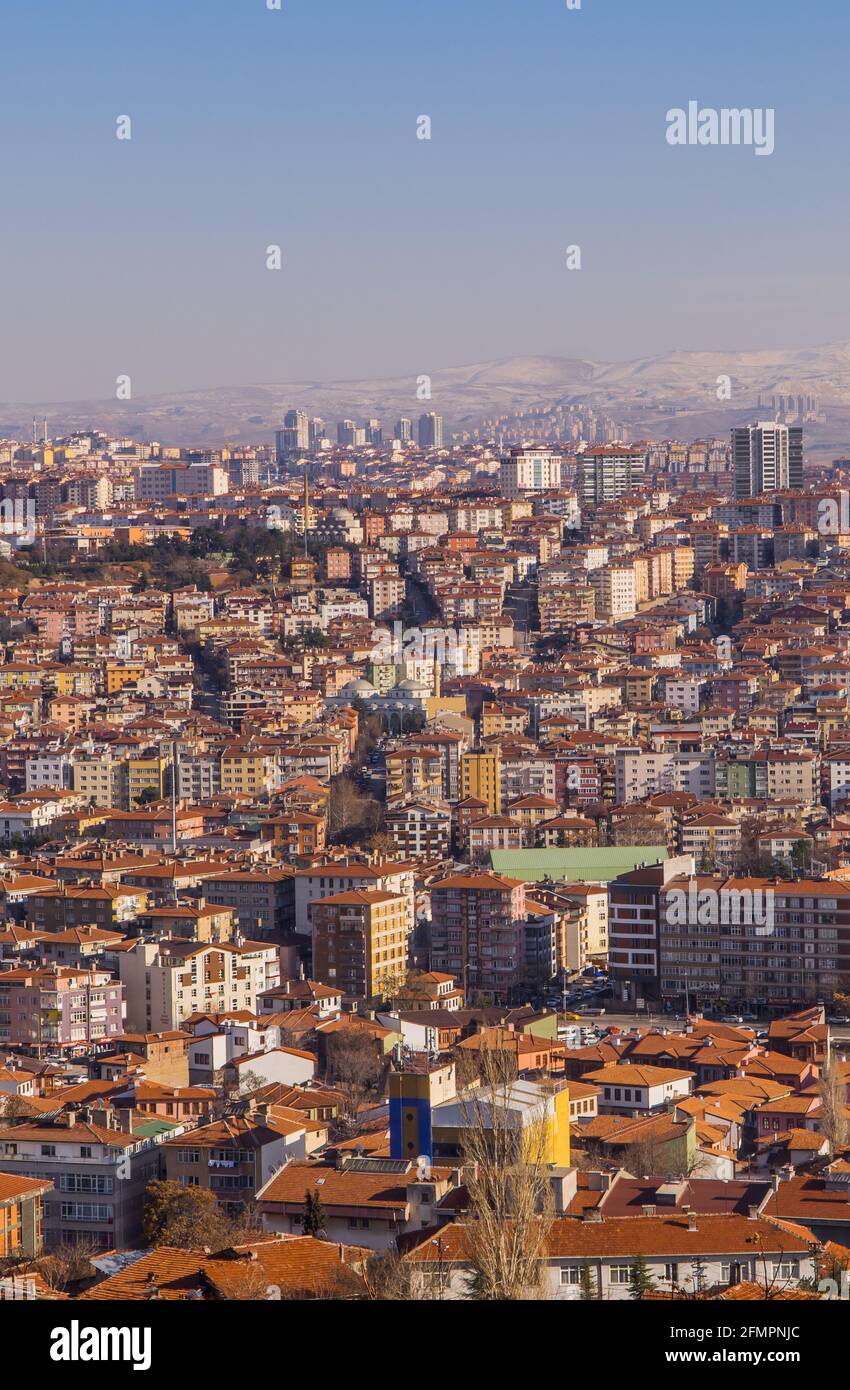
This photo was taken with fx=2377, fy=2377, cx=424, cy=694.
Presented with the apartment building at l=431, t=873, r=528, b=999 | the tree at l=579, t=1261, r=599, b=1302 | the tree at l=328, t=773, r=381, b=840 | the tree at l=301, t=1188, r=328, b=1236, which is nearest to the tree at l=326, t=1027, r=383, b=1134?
the tree at l=301, t=1188, r=328, b=1236

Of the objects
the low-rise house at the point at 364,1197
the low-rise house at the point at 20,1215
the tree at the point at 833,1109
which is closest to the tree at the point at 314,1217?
the low-rise house at the point at 364,1197

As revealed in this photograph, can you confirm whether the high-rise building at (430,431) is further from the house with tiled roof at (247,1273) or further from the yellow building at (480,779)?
the house with tiled roof at (247,1273)

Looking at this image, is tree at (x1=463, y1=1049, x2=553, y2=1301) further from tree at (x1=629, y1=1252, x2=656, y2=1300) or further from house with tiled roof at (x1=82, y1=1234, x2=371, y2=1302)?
house with tiled roof at (x1=82, y1=1234, x2=371, y2=1302)

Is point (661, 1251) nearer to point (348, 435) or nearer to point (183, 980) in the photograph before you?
point (183, 980)

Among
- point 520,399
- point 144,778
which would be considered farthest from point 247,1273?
point 520,399
